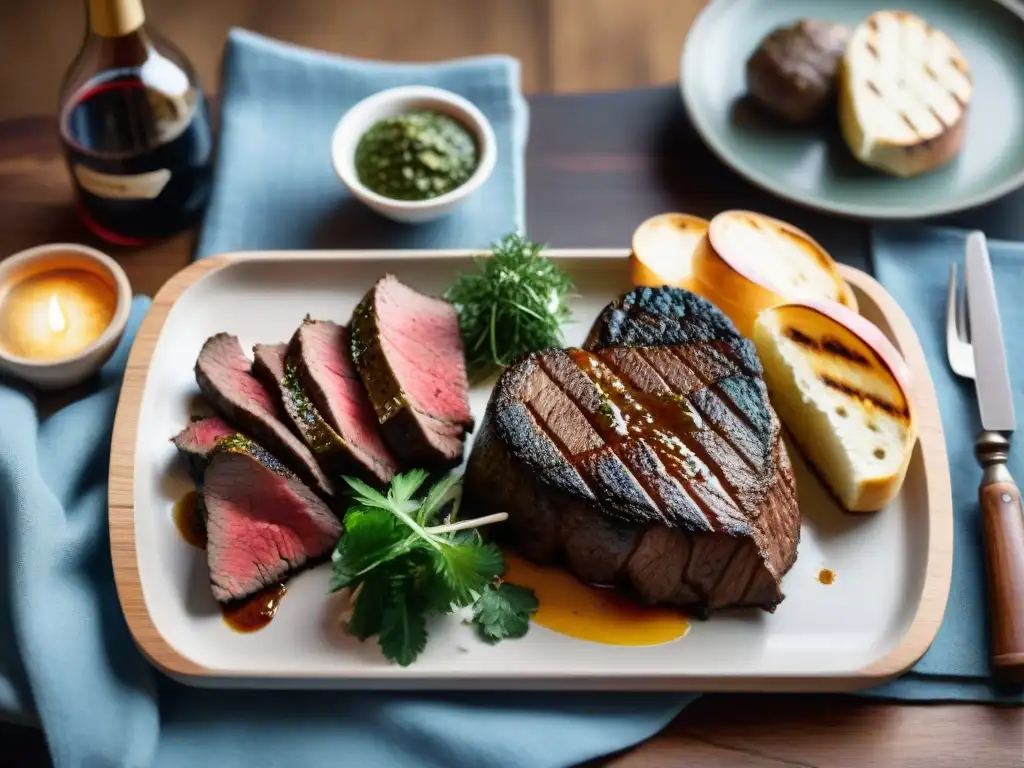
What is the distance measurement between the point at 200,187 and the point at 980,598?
3041 mm

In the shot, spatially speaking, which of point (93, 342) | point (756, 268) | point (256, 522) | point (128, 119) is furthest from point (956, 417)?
point (128, 119)

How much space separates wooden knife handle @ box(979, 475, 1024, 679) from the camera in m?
2.86

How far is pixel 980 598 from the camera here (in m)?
3.06

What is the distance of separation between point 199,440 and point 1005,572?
233cm

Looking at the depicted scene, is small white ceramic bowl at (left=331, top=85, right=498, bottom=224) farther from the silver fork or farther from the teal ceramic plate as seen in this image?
the silver fork

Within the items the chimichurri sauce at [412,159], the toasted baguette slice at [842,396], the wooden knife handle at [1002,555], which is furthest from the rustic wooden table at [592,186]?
the wooden knife handle at [1002,555]

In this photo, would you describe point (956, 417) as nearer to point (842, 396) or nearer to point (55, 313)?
point (842, 396)

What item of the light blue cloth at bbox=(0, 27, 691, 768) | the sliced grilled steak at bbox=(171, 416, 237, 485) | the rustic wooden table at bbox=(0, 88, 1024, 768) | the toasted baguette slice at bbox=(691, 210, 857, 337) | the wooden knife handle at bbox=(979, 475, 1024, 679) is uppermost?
the toasted baguette slice at bbox=(691, 210, 857, 337)

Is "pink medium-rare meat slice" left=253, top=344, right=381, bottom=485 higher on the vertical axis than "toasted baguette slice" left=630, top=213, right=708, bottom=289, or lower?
lower

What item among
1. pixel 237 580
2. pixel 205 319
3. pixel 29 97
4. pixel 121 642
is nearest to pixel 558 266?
pixel 205 319

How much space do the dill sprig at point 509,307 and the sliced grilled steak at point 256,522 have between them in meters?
0.81

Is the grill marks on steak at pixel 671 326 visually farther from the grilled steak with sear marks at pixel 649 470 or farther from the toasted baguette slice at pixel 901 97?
the toasted baguette slice at pixel 901 97

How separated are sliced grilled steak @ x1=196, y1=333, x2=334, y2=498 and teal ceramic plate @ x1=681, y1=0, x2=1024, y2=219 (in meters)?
1.95

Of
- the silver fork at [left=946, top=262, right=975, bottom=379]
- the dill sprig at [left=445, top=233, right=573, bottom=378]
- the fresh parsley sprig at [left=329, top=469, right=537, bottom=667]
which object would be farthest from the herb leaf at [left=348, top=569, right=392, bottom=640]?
the silver fork at [left=946, top=262, right=975, bottom=379]
